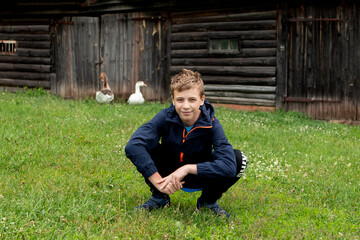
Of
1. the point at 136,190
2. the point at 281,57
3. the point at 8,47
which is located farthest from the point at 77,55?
the point at 136,190

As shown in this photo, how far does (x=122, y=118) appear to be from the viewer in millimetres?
8367

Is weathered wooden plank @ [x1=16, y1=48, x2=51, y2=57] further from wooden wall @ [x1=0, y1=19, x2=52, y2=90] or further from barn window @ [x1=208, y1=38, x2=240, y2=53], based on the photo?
barn window @ [x1=208, y1=38, x2=240, y2=53]

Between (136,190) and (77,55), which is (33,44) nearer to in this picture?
(77,55)

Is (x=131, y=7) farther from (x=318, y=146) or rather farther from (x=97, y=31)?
(x=318, y=146)

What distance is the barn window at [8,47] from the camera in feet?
48.6

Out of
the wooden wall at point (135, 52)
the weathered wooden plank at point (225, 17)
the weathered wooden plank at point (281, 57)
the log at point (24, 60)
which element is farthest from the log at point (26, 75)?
the weathered wooden plank at point (281, 57)

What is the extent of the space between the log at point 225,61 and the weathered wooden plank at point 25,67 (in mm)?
4842

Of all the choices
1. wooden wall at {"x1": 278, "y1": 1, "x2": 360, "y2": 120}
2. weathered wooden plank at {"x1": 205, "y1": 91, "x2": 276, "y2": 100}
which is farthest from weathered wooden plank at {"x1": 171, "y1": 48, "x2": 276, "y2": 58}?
weathered wooden plank at {"x1": 205, "y1": 91, "x2": 276, "y2": 100}

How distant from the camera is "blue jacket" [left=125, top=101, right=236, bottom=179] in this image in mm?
3250

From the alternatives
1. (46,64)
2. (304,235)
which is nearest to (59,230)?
(304,235)

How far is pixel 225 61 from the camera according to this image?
39.0ft

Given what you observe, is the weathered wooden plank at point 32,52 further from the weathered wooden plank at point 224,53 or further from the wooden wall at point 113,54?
the weathered wooden plank at point 224,53

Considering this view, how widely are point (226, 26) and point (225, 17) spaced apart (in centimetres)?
27

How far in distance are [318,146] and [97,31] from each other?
9.34 m
